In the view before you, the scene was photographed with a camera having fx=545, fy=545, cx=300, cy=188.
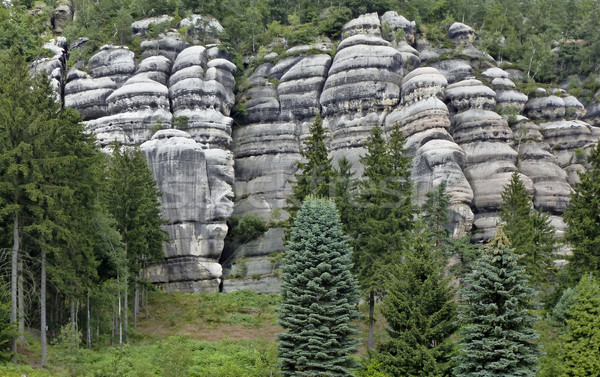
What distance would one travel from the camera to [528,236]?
40.5 m

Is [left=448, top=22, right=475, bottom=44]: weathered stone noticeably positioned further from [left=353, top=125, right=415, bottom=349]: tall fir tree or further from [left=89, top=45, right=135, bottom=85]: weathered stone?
[left=353, top=125, right=415, bottom=349]: tall fir tree

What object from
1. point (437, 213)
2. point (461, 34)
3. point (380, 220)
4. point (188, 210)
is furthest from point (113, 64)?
point (461, 34)

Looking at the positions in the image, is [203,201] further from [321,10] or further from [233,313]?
[321,10]

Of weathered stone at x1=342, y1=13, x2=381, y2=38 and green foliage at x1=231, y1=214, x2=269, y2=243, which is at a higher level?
weathered stone at x1=342, y1=13, x2=381, y2=38

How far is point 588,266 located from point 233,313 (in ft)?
90.6

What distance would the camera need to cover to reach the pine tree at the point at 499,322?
21500 mm

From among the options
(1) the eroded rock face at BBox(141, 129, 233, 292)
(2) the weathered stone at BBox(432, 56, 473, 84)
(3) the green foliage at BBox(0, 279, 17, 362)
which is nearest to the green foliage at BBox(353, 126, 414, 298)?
(3) the green foliage at BBox(0, 279, 17, 362)

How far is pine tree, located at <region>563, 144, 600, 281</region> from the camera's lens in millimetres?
29625

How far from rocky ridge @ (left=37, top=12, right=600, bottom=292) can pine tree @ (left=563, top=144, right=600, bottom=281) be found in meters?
22.3

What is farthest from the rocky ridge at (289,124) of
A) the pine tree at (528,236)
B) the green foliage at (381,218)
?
the green foliage at (381,218)

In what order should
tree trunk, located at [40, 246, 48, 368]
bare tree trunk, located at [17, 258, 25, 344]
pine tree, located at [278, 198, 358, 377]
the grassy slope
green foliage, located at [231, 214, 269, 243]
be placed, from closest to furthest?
the grassy slope → tree trunk, located at [40, 246, 48, 368] → bare tree trunk, located at [17, 258, 25, 344] → pine tree, located at [278, 198, 358, 377] → green foliage, located at [231, 214, 269, 243]

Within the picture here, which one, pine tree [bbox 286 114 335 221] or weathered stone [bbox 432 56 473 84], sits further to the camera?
weathered stone [bbox 432 56 473 84]

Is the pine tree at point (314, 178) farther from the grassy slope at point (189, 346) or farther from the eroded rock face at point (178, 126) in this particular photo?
the eroded rock face at point (178, 126)

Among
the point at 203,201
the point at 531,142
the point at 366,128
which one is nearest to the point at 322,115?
the point at 366,128
